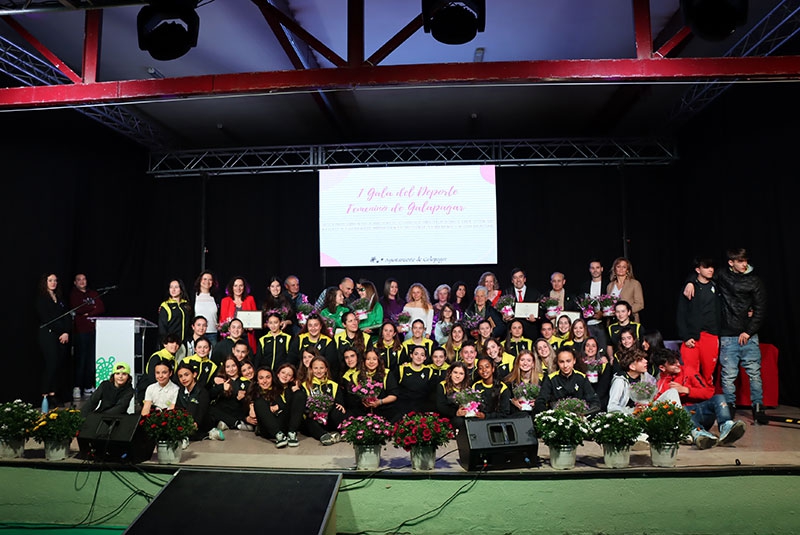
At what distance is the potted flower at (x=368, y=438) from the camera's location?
15.1 ft

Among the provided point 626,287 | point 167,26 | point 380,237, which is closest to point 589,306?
point 626,287

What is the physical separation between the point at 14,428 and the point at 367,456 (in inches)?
112

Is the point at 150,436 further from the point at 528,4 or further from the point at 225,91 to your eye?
the point at 528,4

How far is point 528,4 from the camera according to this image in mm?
6402

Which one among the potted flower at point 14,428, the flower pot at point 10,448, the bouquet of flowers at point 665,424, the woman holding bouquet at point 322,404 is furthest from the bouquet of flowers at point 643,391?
the flower pot at point 10,448

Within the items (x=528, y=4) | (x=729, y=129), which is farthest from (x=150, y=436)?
(x=729, y=129)

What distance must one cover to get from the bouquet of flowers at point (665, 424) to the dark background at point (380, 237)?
11.3 feet

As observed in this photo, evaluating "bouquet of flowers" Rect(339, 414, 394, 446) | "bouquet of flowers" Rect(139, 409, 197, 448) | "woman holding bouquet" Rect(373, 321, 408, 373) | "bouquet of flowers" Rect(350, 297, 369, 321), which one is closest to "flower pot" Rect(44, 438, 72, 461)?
"bouquet of flowers" Rect(139, 409, 197, 448)

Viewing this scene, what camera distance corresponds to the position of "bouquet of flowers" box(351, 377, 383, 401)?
6.37 meters

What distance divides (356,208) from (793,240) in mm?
5917

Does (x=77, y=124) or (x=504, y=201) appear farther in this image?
(x=504, y=201)

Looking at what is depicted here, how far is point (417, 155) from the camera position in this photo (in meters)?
10.6

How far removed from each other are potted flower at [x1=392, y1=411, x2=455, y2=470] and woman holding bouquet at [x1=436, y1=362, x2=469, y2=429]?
1418mm

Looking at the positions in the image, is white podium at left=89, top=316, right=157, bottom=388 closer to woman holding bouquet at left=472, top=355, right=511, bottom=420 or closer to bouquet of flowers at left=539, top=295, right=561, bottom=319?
woman holding bouquet at left=472, top=355, right=511, bottom=420
